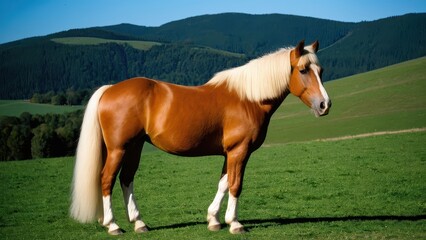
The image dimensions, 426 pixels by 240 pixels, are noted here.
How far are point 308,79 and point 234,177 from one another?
1.87 meters

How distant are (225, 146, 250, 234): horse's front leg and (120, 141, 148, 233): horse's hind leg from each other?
1.41m

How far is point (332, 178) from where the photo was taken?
14648mm

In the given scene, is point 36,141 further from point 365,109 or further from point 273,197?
point 365,109

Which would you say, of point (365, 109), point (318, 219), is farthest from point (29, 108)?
point (318, 219)

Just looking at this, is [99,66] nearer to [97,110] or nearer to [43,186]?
[43,186]

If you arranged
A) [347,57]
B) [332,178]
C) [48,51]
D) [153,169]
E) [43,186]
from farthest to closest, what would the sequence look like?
1. [347,57]
2. [48,51]
3. [153,169]
4. [43,186]
5. [332,178]

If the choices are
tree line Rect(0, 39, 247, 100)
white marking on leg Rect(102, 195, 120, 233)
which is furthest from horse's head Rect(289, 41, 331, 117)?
tree line Rect(0, 39, 247, 100)

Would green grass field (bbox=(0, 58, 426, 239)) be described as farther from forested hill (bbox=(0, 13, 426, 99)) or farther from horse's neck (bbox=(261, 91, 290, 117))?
forested hill (bbox=(0, 13, 426, 99))

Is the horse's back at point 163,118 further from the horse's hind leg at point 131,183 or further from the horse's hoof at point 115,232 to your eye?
the horse's hoof at point 115,232

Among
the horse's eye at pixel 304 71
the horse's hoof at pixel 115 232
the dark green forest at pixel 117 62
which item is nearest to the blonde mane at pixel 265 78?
the horse's eye at pixel 304 71

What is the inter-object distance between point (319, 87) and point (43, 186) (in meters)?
13.1

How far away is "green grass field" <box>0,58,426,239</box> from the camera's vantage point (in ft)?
24.1

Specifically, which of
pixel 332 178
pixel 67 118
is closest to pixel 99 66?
pixel 67 118

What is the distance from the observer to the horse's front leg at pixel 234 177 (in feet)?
22.8
